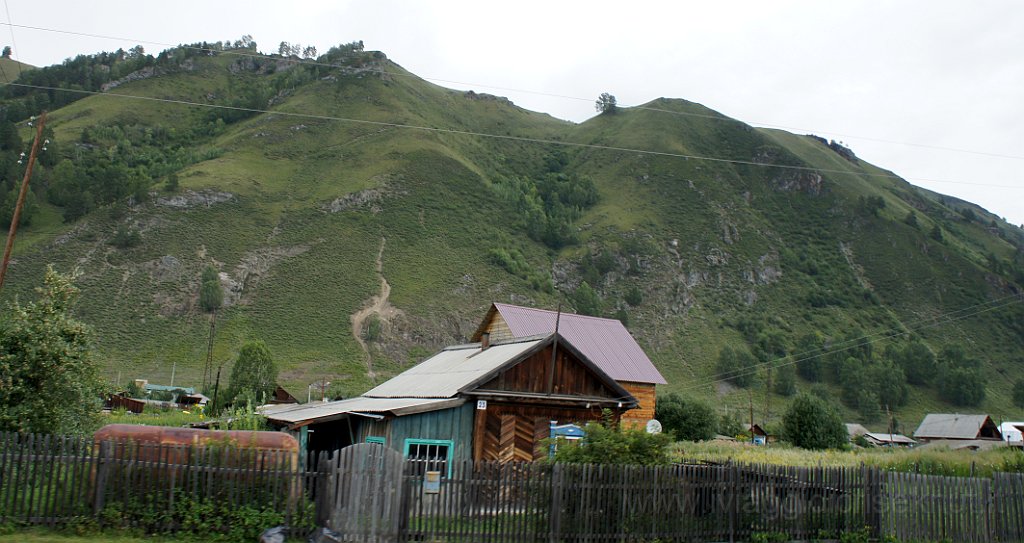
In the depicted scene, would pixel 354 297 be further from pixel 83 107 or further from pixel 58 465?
pixel 83 107

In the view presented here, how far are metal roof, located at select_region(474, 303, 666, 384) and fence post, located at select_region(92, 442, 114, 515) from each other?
21.8 m

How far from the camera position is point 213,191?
9538cm

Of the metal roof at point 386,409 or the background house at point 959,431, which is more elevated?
the metal roof at point 386,409

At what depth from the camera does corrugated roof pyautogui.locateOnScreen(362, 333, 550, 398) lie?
2138 cm

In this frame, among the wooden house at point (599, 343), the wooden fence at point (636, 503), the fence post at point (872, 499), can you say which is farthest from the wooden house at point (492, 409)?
the wooden house at point (599, 343)

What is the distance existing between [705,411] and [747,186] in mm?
104779

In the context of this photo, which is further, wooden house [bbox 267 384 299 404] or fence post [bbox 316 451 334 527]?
wooden house [bbox 267 384 299 404]

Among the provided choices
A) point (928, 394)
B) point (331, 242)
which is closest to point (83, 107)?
point (331, 242)

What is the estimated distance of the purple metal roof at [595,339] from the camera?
110 feet

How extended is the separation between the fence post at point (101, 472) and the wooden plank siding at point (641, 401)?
78.0 feet

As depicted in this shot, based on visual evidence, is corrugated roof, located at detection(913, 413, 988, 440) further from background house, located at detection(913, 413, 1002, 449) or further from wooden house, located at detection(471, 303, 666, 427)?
wooden house, located at detection(471, 303, 666, 427)

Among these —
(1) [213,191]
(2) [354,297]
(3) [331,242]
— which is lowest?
(2) [354,297]

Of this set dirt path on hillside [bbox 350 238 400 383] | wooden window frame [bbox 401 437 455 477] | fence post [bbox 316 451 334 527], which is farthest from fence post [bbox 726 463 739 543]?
dirt path on hillside [bbox 350 238 400 383]

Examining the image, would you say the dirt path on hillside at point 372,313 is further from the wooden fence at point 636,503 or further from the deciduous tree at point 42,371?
the wooden fence at point 636,503
